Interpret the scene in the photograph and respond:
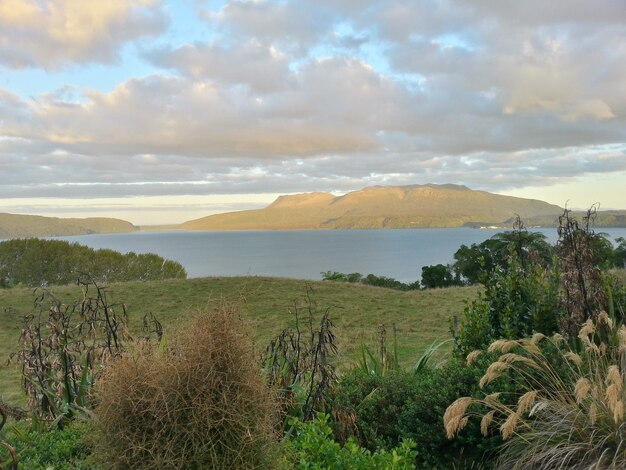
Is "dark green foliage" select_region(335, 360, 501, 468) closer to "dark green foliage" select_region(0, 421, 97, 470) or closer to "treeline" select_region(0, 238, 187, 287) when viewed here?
"dark green foliage" select_region(0, 421, 97, 470)

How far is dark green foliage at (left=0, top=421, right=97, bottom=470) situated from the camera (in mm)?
2959

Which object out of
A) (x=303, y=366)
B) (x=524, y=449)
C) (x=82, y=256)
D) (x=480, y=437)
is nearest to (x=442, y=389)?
(x=480, y=437)

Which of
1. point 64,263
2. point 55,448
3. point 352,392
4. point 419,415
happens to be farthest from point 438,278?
point 55,448

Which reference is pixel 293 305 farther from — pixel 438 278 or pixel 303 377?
pixel 438 278

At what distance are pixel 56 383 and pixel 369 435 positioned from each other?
7.75 feet

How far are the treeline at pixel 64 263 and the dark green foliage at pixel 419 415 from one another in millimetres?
48336

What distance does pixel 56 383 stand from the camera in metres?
4.24

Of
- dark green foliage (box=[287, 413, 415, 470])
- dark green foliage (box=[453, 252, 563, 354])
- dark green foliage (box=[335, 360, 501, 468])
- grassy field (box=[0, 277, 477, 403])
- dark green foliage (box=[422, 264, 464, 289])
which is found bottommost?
dark green foliage (box=[422, 264, 464, 289])

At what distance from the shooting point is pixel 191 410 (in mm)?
2375

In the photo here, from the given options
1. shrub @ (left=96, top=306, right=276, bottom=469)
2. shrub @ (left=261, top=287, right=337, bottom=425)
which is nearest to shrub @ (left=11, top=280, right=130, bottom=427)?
shrub @ (left=261, top=287, right=337, bottom=425)

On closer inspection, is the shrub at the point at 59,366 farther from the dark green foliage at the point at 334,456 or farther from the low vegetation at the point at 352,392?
the dark green foliage at the point at 334,456

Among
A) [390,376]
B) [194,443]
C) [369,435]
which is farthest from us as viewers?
[390,376]

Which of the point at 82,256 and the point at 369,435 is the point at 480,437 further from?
the point at 82,256

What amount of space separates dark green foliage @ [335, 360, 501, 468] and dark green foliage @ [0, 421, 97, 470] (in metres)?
1.58
